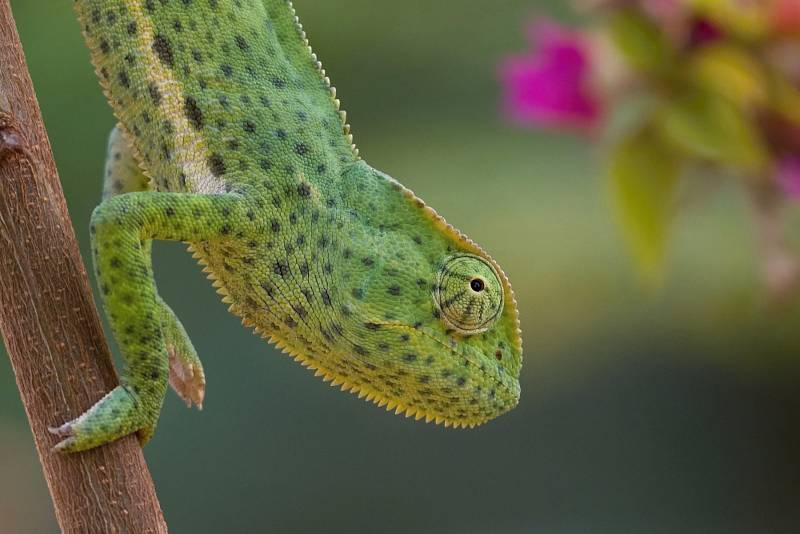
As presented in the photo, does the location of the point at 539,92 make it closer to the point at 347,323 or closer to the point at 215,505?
the point at 347,323

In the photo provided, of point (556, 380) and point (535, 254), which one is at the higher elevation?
point (535, 254)

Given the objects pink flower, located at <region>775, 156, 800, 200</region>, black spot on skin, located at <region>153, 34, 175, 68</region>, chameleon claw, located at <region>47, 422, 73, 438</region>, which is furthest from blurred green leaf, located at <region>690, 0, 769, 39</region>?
chameleon claw, located at <region>47, 422, 73, 438</region>

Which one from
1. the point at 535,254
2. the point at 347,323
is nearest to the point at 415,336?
the point at 347,323

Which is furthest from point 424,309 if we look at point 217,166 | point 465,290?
point 217,166

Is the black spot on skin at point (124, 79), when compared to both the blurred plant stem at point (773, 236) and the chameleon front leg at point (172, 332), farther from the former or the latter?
the blurred plant stem at point (773, 236)

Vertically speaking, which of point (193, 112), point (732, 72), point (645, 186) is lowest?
point (193, 112)

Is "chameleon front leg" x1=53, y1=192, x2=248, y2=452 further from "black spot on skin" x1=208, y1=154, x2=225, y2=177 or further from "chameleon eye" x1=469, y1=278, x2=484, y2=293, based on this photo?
"chameleon eye" x1=469, y1=278, x2=484, y2=293

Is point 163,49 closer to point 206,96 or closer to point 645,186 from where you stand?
point 206,96
